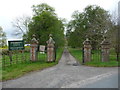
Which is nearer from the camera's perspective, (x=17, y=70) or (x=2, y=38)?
(x=17, y=70)

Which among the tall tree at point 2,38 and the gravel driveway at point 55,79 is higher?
the tall tree at point 2,38

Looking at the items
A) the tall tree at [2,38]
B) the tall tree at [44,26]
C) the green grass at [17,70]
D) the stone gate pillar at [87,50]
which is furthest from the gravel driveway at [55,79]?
the tall tree at [2,38]

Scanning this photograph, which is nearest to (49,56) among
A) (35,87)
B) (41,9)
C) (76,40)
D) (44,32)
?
(35,87)

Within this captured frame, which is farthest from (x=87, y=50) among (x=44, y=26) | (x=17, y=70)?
(x=44, y=26)

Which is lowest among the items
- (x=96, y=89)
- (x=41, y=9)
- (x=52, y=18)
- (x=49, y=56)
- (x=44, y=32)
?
(x=96, y=89)

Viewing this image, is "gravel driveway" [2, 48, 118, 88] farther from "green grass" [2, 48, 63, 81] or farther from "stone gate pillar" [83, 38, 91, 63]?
"stone gate pillar" [83, 38, 91, 63]

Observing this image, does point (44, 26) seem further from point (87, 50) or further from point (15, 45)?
point (87, 50)

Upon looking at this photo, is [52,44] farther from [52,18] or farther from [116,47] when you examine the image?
[52,18]

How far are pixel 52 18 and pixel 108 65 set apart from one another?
23075mm

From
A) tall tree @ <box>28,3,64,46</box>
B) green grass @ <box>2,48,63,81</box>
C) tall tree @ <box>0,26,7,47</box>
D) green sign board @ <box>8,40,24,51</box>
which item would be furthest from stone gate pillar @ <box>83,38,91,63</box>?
tall tree @ <box>0,26,7,47</box>

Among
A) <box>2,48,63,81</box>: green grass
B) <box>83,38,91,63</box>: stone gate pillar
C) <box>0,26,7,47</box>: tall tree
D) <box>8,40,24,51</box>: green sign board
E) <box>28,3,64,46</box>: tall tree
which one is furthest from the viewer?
<box>0,26,7,47</box>: tall tree

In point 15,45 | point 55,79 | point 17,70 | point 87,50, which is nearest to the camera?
point 55,79

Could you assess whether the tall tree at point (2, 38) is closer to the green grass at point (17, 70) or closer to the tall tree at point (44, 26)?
the tall tree at point (44, 26)

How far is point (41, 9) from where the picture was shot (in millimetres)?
33969
